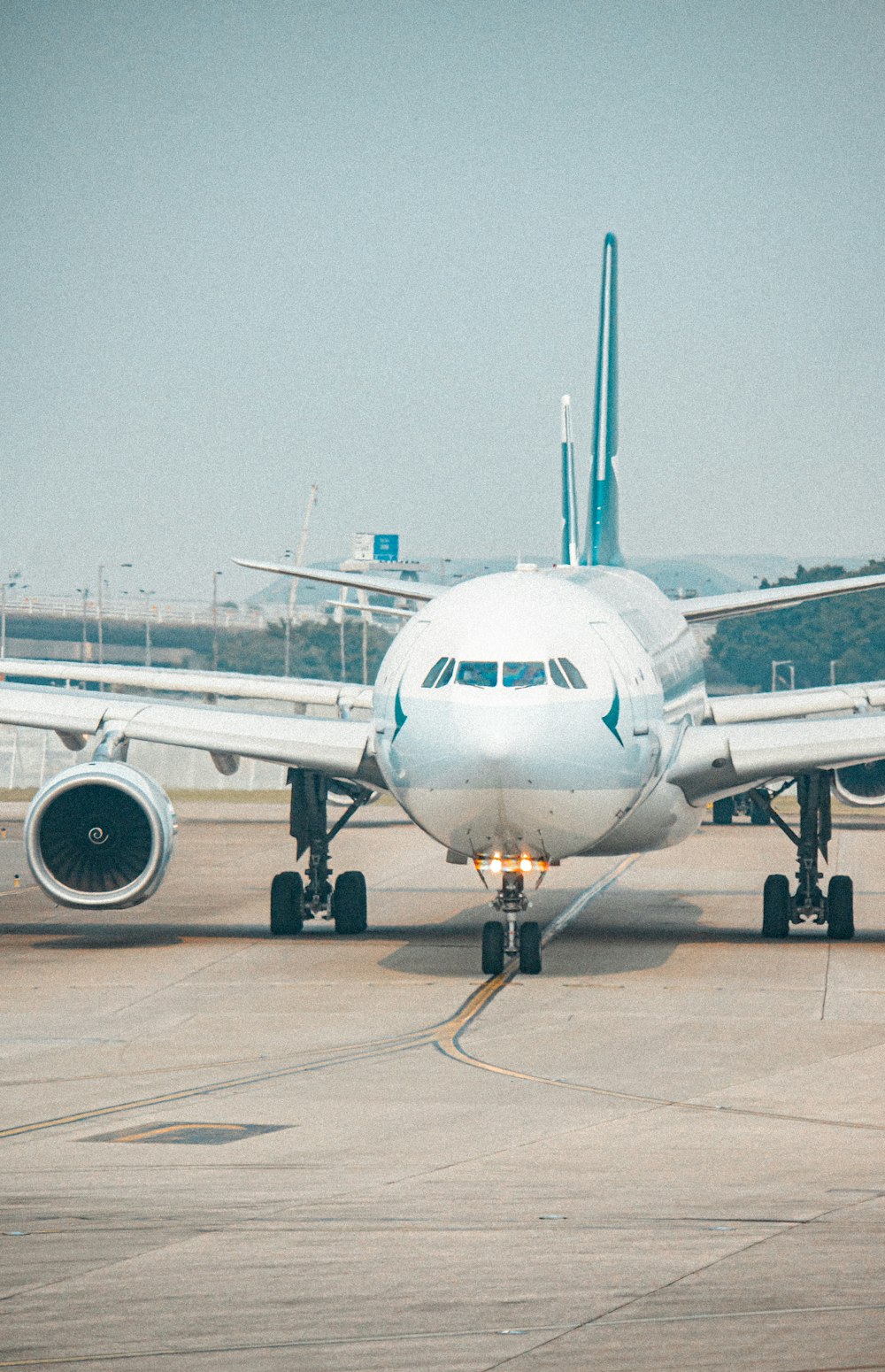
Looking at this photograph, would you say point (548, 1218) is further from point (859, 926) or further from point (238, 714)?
point (859, 926)

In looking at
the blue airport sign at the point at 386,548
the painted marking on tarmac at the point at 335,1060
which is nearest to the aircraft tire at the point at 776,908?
the painted marking on tarmac at the point at 335,1060

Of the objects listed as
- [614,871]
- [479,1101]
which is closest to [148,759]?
[614,871]

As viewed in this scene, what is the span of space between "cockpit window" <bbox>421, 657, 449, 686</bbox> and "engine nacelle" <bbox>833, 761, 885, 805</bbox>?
10.8m

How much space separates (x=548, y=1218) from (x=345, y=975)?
10534 mm

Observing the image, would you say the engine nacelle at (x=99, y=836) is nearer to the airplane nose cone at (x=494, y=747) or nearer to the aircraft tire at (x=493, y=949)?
the aircraft tire at (x=493, y=949)

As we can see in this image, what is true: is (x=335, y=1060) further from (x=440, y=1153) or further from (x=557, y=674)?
(x=557, y=674)

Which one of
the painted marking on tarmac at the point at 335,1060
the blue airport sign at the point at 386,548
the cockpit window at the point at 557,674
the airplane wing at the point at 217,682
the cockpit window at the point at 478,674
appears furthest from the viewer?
the blue airport sign at the point at 386,548

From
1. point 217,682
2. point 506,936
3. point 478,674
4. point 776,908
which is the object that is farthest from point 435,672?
point 217,682

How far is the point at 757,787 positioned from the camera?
2442 cm

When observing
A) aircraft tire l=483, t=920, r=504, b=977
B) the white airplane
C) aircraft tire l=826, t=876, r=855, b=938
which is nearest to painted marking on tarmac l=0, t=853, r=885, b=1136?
aircraft tire l=483, t=920, r=504, b=977

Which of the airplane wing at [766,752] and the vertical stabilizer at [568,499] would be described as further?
the vertical stabilizer at [568,499]

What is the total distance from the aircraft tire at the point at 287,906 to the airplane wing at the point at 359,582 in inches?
186

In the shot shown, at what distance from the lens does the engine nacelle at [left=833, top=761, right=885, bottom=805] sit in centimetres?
3027

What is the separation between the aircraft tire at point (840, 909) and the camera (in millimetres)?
23031
